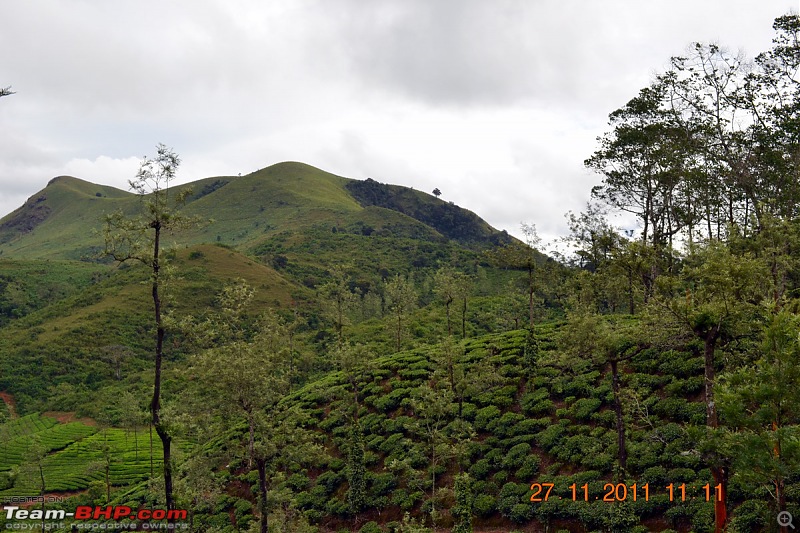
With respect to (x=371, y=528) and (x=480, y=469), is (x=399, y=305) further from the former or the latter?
(x=371, y=528)

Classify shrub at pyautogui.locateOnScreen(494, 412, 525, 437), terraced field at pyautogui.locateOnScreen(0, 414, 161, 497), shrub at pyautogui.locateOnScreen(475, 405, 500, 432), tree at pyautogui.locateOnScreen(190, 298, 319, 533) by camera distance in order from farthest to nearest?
terraced field at pyautogui.locateOnScreen(0, 414, 161, 497) → shrub at pyautogui.locateOnScreen(475, 405, 500, 432) → shrub at pyautogui.locateOnScreen(494, 412, 525, 437) → tree at pyautogui.locateOnScreen(190, 298, 319, 533)

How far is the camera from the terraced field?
52.1m

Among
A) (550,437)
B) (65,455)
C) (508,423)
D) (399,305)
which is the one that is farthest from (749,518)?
(65,455)

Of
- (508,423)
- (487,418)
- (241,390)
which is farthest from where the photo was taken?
(487,418)

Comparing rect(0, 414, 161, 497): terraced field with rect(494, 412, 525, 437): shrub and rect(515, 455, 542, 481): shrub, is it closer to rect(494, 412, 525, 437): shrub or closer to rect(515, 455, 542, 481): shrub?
rect(494, 412, 525, 437): shrub

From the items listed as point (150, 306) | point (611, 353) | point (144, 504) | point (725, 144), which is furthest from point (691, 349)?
point (150, 306)

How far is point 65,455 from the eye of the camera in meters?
61.6

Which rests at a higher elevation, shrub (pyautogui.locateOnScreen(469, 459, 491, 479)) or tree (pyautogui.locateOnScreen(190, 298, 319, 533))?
tree (pyautogui.locateOnScreen(190, 298, 319, 533))

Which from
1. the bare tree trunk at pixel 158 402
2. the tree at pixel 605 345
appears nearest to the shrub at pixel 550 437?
the tree at pixel 605 345

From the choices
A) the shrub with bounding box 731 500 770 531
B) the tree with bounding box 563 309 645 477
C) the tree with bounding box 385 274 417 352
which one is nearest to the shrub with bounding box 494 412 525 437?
the tree with bounding box 563 309 645 477
